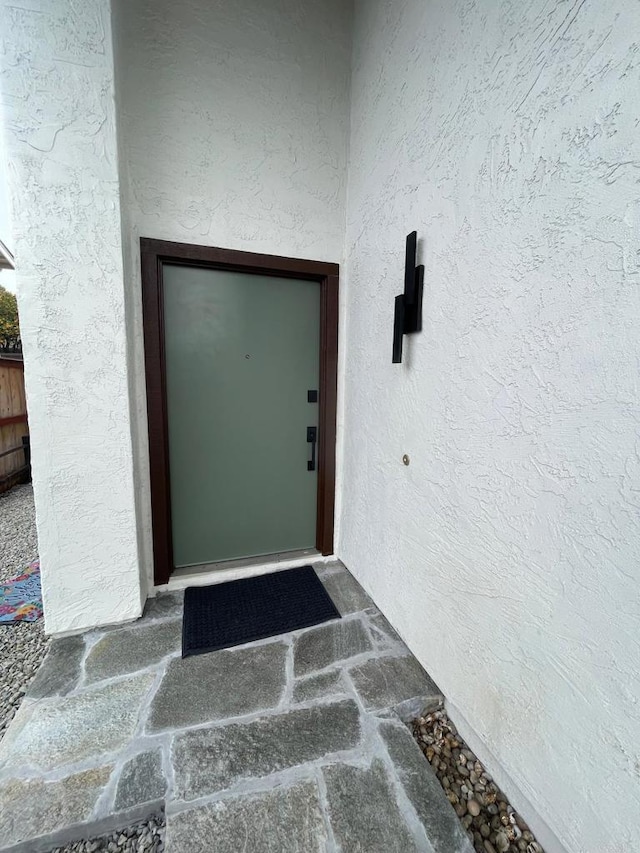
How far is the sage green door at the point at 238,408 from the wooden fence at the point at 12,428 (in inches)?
138

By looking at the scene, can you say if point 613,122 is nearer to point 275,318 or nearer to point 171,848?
point 275,318

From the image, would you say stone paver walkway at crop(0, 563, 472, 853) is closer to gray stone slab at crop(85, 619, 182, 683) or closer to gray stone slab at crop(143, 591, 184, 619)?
gray stone slab at crop(85, 619, 182, 683)

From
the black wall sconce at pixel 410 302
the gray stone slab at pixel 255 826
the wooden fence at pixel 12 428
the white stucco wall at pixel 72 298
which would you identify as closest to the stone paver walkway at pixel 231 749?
the gray stone slab at pixel 255 826

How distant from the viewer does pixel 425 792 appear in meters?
1.17

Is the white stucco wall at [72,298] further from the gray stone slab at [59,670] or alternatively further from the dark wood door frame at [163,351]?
the dark wood door frame at [163,351]

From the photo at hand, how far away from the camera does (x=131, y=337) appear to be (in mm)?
1962

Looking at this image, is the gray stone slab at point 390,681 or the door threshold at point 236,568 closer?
the gray stone slab at point 390,681

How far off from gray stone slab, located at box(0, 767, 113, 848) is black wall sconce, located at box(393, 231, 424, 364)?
2100mm

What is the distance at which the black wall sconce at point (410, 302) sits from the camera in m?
1.58

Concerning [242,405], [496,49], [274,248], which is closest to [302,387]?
[242,405]

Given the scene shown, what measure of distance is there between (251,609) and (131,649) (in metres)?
0.67

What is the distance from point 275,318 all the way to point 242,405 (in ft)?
2.22

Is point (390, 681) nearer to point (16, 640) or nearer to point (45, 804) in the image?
point (45, 804)

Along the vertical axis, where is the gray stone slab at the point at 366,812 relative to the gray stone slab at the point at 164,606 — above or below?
below
